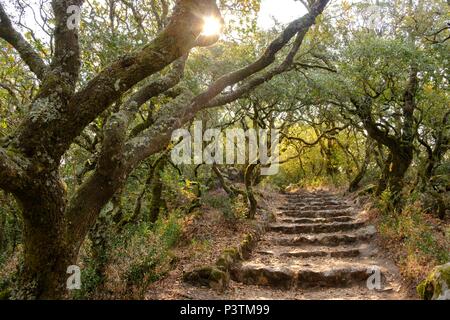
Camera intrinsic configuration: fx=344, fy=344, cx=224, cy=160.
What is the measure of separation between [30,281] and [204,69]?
9.85 metres

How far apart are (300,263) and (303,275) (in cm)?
100

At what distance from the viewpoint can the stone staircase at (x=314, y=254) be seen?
Result: 775 centimetres

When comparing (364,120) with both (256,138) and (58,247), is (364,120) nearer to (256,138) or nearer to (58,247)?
(256,138)

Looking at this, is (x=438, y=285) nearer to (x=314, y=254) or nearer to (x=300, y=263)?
(x=300, y=263)

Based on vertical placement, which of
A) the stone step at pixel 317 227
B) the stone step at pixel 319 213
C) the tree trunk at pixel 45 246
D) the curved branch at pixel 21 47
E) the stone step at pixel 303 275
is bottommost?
the stone step at pixel 303 275

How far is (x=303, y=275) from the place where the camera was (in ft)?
25.8

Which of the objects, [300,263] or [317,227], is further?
[317,227]

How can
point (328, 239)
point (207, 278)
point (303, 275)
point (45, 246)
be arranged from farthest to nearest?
point (328, 239)
point (303, 275)
point (207, 278)
point (45, 246)

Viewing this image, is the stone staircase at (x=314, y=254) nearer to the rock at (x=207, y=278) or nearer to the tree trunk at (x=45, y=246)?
the rock at (x=207, y=278)

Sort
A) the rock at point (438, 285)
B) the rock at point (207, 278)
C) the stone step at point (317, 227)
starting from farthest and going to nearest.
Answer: the stone step at point (317, 227), the rock at point (207, 278), the rock at point (438, 285)

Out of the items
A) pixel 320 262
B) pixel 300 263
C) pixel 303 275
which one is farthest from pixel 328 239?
pixel 303 275

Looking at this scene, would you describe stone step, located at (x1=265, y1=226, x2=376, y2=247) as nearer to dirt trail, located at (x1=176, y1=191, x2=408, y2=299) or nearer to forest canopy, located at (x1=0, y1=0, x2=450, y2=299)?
dirt trail, located at (x1=176, y1=191, x2=408, y2=299)

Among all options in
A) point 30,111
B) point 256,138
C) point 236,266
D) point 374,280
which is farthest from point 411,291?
point 256,138

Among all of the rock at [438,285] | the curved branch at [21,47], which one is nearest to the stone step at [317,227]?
the rock at [438,285]
